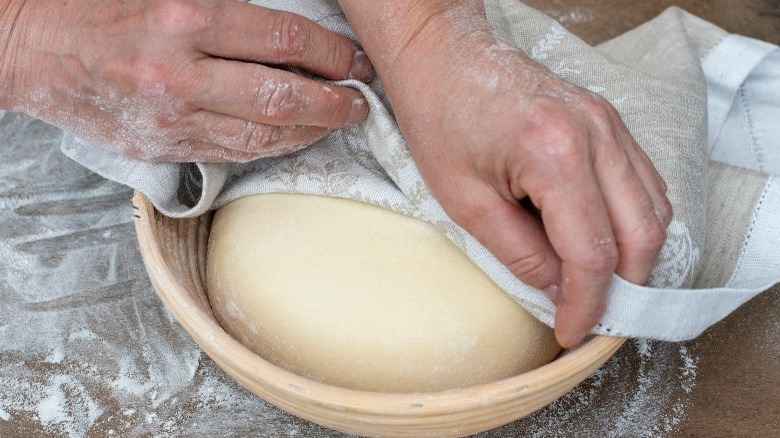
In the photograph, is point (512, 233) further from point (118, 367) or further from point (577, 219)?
point (118, 367)

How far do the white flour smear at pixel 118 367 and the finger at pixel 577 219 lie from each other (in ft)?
0.93

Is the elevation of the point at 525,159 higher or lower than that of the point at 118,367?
higher

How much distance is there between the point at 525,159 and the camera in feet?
1.97

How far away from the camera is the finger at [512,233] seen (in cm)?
65

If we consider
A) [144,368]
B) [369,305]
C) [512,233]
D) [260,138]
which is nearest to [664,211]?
[512,233]

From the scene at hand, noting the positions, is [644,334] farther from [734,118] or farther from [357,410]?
[734,118]

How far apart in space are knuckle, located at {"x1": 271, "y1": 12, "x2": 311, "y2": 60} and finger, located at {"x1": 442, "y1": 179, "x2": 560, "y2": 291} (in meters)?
0.21

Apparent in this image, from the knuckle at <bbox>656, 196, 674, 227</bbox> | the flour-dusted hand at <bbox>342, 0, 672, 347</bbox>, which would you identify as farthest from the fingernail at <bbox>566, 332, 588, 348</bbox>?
the knuckle at <bbox>656, 196, 674, 227</bbox>

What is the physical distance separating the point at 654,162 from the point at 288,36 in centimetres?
40

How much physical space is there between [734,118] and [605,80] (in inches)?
13.5

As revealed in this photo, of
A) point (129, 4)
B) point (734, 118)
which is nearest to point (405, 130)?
point (129, 4)

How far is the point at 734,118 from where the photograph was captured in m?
1.06

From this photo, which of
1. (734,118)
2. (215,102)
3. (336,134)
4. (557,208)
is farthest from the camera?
(734,118)

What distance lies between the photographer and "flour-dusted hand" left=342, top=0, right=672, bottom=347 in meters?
0.59
